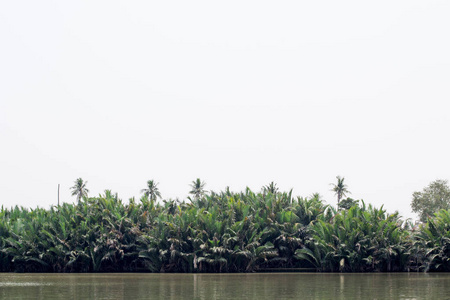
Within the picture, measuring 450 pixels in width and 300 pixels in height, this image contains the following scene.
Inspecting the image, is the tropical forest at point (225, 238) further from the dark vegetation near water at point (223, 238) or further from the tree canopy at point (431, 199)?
the tree canopy at point (431, 199)

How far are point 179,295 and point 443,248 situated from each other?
2072 centimetres

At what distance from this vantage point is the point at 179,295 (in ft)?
64.6

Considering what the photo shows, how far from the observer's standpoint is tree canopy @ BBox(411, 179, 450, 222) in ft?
279

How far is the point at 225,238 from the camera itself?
118ft

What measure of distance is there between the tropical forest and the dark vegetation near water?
7cm

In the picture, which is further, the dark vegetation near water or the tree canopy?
the tree canopy

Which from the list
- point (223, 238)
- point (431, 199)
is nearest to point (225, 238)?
point (223, 238)

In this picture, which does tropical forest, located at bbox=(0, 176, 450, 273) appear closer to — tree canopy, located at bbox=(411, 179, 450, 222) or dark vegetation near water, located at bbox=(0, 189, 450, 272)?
dark vegetation near water, located at bbox=(0, 189, 450, 272)

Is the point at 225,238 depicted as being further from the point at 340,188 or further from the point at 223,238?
the point at 340,188

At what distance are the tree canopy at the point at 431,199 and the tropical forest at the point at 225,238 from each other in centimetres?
4940

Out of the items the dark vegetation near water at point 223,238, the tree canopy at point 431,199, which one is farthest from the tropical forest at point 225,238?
the tree canopy at point 431,199

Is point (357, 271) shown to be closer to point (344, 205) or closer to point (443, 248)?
point (443, 248)

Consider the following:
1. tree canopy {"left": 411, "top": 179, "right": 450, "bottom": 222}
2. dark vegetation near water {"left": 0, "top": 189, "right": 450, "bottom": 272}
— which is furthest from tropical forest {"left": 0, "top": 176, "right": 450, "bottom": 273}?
tree canopy {"left": 411, "top": 179, "right": 450, "bottom": 222}

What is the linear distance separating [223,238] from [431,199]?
58994 millimetres
